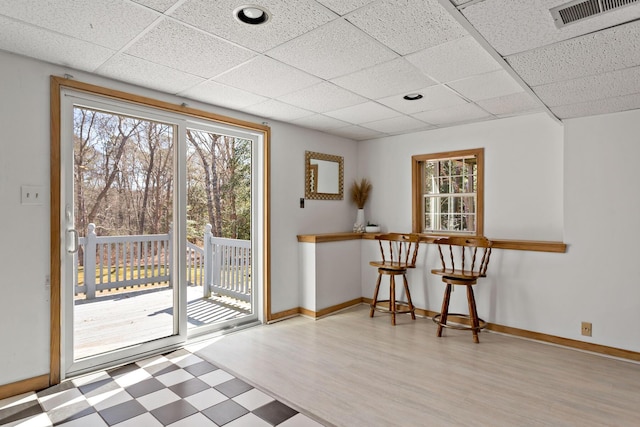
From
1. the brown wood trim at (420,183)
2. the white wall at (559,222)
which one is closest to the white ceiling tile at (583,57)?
the white wall at (559,222)

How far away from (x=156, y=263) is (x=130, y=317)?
0.66 m

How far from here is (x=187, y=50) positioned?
2393 millimetres

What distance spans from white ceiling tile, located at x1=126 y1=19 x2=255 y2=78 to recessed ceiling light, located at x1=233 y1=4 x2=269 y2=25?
1.06 ft

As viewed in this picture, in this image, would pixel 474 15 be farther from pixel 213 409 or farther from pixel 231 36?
pixel 213 409

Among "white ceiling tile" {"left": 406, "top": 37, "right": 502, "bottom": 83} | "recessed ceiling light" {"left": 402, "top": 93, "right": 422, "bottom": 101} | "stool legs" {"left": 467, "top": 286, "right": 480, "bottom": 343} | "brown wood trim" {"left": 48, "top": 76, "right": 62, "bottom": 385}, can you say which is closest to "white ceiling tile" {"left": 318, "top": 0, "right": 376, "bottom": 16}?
"white ceiling tile" {"left": 406, "top": 37, "right": 502, "bottom": 83}

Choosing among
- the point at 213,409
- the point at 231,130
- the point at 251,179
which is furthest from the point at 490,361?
the point at 231,130

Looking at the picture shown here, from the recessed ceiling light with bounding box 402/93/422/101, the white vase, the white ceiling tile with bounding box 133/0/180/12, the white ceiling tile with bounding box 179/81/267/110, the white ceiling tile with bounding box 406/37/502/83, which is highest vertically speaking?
the white ceiling tile with bounding box 179/81/267/110

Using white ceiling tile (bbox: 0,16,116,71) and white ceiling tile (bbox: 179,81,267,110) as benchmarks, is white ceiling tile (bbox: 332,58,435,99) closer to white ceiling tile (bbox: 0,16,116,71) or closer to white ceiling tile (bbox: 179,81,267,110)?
white ceiling tile (bbox: 179,81,267,110)

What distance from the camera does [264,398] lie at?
252cm

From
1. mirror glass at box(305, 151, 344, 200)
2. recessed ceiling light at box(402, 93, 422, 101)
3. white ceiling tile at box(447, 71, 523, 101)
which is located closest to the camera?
white ceiling tile at box(447, 71, 523, 101)

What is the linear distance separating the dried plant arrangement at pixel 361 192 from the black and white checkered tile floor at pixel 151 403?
10.3ft

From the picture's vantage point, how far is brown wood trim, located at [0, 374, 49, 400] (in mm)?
2484

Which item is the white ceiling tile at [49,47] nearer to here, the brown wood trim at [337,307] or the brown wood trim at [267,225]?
the brown wood trim at [267,225]

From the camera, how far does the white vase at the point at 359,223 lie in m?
5.19
